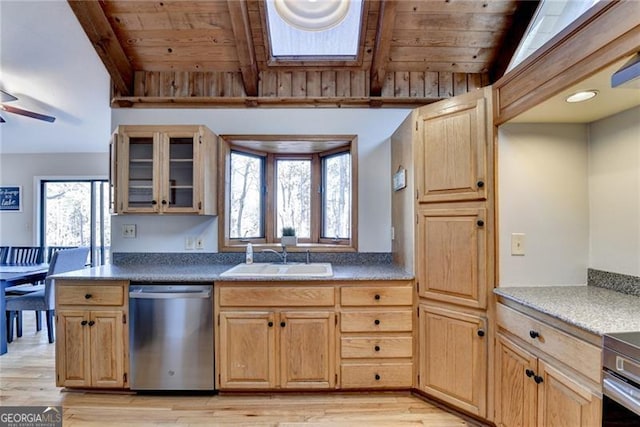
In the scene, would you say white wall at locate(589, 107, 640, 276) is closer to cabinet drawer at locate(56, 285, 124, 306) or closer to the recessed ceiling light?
the recessed ceiling light

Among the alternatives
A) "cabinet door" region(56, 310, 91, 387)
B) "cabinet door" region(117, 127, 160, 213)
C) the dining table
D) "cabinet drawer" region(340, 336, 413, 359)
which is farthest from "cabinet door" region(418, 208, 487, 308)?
the dining table

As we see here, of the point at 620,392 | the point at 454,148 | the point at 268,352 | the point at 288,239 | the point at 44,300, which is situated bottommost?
the point at 268,352

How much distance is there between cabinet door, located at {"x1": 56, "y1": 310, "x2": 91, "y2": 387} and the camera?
2.13m

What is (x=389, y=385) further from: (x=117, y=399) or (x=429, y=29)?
(x=429, y=29)

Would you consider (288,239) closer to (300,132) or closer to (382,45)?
(300,132)

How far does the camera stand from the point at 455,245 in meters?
1.93

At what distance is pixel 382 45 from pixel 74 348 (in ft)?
10.4

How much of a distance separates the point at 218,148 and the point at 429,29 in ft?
6.59

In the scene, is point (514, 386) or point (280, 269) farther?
point (280, 269)

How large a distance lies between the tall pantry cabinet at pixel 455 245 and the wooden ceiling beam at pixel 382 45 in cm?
72

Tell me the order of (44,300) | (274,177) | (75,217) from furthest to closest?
(75,217) → (274,177) → (44,300)

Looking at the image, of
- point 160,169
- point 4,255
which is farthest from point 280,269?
point 4,255

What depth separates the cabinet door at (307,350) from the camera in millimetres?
2113

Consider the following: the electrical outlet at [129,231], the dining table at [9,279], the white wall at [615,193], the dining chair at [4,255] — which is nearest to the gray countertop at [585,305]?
the white wall at [615,193]
